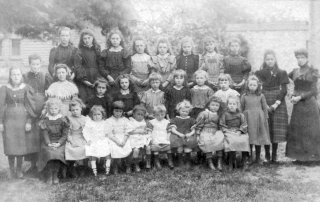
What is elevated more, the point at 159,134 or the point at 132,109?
the point at 132,109

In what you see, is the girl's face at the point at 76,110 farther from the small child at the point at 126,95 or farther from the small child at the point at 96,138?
the small child at the point at 126,95

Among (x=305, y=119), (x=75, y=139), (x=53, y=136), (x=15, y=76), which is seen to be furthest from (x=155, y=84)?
(x=305, y=119)

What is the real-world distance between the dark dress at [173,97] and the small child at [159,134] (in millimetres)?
209

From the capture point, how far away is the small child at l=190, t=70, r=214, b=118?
6430 mm

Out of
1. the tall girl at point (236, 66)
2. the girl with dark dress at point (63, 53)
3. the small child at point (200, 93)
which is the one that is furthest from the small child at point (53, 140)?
the tall girl at point (236, 66)

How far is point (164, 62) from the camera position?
6785 millimetres

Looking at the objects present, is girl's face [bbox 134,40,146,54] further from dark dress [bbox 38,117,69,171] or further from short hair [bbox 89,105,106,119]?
dark dress [bbox 38,117,69,171]

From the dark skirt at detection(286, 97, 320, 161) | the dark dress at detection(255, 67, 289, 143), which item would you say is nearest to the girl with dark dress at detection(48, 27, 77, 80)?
the dark dress at detection(255, 67, 289, 143)

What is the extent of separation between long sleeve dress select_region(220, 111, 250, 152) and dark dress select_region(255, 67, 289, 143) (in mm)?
565

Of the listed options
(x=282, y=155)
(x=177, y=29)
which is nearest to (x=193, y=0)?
(x=177, y=29)

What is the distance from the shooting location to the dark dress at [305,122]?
6375 mm

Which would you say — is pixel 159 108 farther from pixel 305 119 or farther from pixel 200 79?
pixel 305 119

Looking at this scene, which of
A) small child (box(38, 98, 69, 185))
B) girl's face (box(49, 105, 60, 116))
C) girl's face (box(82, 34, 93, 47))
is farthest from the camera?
girl's face (box(82, 34, 93, 47))

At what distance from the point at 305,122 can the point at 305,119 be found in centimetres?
4
